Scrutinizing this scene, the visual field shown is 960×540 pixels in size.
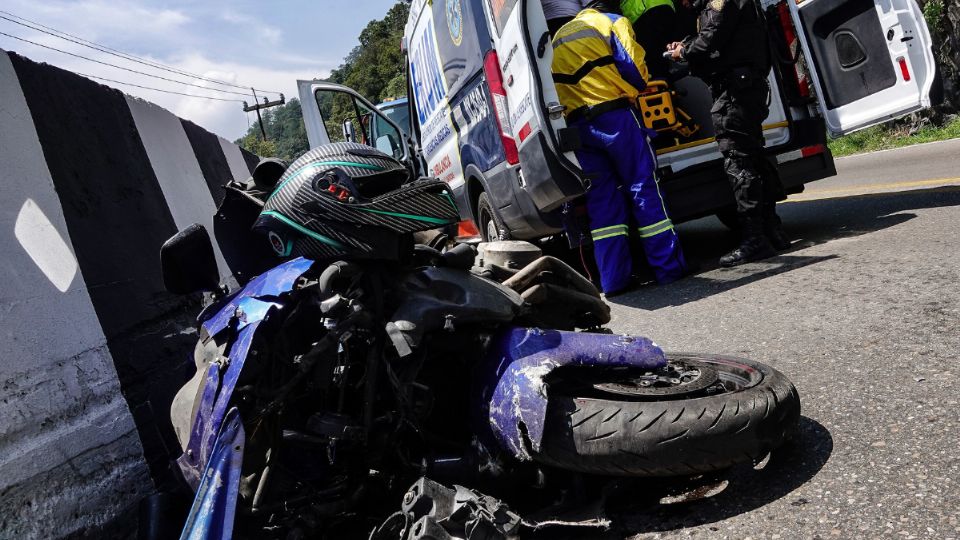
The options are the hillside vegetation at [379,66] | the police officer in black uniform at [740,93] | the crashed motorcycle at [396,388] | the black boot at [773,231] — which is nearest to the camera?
the crashed motorcycle at [396,388]

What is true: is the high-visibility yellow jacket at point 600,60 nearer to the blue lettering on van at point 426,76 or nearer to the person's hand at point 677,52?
the person's hand at point 677,52

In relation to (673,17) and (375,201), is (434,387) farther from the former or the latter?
(673,17)

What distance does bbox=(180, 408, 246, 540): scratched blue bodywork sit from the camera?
5.70 feet

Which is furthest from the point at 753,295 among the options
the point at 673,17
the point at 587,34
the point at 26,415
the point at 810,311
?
the point at 26,415

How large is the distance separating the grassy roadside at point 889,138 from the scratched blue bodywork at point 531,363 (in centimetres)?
1013

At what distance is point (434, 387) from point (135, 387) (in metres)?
1.44

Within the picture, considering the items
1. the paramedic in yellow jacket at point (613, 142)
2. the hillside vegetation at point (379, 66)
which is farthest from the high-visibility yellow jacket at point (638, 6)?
the hillside vegetation at point (379, 66)

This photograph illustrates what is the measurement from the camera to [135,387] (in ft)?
9.56

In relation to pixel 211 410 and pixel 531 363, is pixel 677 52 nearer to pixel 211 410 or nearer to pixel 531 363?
pixel 531 363

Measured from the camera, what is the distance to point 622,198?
4.80m

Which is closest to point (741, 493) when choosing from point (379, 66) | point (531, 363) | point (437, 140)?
point (531, 363)

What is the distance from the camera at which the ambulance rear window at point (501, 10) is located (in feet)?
14.7

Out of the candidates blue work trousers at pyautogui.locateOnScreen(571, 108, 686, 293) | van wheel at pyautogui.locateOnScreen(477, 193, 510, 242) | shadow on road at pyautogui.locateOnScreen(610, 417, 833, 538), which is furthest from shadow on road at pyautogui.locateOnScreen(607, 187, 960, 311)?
shadow on road at pyautogui.locateOnScreen(610, 417, 833, 538)

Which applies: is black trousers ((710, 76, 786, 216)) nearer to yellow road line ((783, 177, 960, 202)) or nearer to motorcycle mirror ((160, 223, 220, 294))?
yellow road line ((783, 177, 960, 202))
